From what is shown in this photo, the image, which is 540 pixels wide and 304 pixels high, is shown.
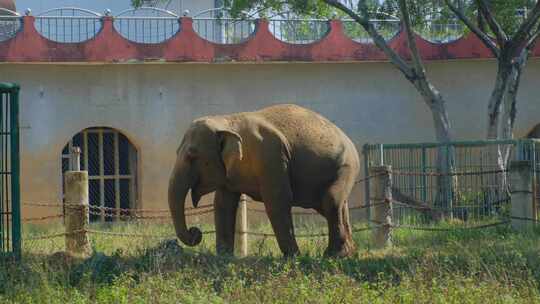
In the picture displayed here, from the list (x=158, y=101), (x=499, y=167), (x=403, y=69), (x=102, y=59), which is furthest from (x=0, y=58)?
(x=499, y=167)

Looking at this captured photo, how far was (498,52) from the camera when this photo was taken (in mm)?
19906

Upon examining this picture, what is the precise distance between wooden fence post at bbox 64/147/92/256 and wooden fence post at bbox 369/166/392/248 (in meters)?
3.87

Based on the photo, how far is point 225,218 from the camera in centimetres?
1215

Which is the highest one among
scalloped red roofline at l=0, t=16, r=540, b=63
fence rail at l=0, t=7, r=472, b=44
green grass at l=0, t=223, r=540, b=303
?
fence rail at l=0, t=7, r=472, b=44

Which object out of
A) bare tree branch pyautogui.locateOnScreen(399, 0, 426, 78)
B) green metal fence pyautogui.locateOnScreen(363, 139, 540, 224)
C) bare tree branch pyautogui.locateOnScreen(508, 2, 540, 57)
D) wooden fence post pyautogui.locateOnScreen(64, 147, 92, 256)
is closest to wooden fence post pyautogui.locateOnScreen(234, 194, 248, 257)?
wooden fence post pyautogui.locateOnScreen(64, 147, 92, 256)

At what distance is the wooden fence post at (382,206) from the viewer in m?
14.3

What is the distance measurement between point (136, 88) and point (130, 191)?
2182 millimetres

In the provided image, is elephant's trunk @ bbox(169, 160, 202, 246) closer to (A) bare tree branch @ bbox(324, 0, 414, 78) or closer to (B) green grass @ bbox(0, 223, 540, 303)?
(B) green grass @ bbox(0, 223, 540, 303)

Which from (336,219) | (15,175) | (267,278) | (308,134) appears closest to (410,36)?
(308,134)

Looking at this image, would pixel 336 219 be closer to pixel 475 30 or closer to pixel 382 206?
pixel 382 206

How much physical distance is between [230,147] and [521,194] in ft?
16.7

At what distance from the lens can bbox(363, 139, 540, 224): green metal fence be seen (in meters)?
16.5

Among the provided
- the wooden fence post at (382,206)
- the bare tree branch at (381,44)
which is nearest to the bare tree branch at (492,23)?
the bare tree branch at (381,44)

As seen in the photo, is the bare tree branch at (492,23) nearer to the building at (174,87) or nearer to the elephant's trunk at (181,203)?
the building at (174,87)
